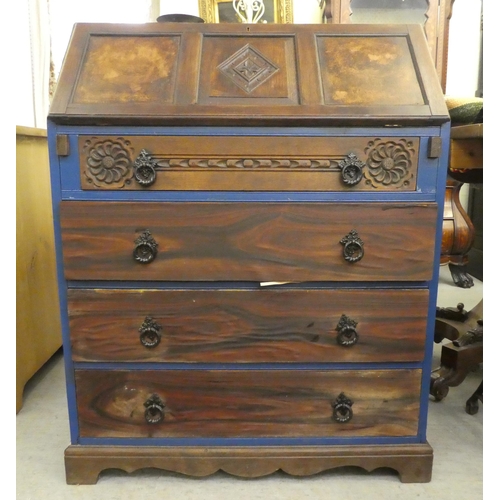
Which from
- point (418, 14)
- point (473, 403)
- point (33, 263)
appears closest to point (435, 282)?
point (473, 403)

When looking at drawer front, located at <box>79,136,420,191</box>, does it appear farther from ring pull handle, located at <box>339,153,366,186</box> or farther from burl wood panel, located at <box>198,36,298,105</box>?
burl wood panel, located at <box>198,36,298,105</box>

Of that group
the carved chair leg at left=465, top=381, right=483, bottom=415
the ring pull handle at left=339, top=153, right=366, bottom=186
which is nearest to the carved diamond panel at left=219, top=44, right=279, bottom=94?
the ring pull handle at left=339, top=153, right=366, bottom=186

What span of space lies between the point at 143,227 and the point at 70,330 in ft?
1.18

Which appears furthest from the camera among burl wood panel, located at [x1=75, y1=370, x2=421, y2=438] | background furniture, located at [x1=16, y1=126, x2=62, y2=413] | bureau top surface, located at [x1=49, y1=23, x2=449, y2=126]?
background furniture, located at [x1=16, y1=126, x2=62, y2=413]

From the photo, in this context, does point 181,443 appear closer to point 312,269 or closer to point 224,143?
point 312,269

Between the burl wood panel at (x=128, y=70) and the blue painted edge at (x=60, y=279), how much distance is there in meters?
0.15

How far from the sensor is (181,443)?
1.37m

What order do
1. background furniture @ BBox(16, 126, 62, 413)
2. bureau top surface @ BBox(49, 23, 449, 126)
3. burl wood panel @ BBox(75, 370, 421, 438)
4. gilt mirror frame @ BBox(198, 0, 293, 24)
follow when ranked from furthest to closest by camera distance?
gilt mirror frame @ BBox(198, 0, 293, 24) < background furniture @ BBox(16, 126, 62, 413) < burl wood panel @ BBox(75, 370, 421, 438) < bureau top surface @ BBox(49, 23, 449, 126)

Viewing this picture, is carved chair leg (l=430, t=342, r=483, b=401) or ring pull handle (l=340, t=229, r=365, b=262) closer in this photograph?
ring pull handle (l=340, t=229, r=365, b=262)

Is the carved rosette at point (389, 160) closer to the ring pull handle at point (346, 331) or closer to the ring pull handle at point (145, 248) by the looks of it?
the ring pull handle at point (346, 331)

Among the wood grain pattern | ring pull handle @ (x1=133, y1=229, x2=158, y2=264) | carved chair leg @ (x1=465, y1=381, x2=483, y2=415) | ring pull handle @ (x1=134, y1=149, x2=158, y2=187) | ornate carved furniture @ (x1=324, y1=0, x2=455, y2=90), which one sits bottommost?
carved chair leg @ (x1=465, y1=381, x2=483, y2=415)

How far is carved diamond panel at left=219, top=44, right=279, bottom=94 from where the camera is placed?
4.20 ft

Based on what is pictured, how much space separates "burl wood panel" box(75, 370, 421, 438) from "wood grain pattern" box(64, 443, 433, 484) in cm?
4

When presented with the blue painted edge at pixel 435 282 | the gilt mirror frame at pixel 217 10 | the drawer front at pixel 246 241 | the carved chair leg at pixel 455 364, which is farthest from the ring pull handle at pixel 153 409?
the gilt mirror frame at pixel 217 10
